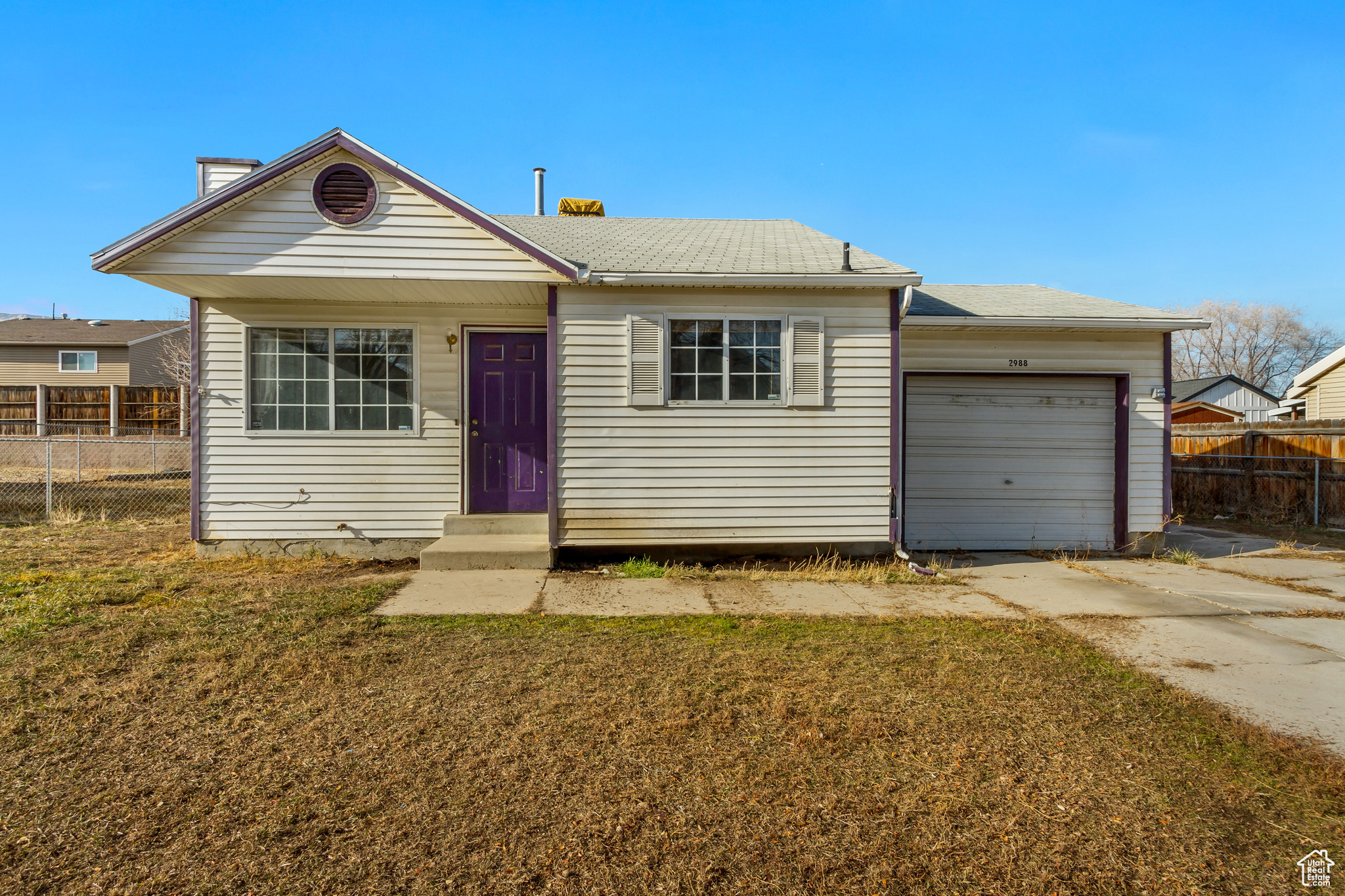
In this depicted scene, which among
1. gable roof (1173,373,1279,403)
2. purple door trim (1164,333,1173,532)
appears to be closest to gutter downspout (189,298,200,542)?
purple door trim (1164,333,1173,532)

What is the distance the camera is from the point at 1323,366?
57.3ft

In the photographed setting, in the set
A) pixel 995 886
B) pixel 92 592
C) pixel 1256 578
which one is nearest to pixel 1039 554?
pixel 1256 578

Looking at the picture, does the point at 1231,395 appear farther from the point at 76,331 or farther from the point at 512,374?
the point at 76,331

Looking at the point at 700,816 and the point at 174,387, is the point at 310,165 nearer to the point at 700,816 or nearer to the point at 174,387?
the point at 700,816

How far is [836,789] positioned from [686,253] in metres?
6.27

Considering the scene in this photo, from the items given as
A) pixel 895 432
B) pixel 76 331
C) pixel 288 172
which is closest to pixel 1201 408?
pixel 895 432

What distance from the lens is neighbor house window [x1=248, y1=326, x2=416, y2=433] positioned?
799cm

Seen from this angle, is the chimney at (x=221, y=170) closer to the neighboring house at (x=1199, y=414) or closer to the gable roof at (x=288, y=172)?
the gable roof at (x=288, y=172)

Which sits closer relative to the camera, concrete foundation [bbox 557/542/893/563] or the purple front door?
concrete foundation [bbox 557/542/893/563]

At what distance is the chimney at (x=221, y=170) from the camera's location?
786cm

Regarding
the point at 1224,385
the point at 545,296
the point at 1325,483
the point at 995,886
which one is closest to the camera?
the point at 995,886

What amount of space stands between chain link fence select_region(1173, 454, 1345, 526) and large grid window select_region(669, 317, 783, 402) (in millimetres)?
9530

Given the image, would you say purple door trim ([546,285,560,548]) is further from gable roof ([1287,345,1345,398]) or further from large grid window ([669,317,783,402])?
gable roof ([1287,345,1345,398])

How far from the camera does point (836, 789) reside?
3025 mm
